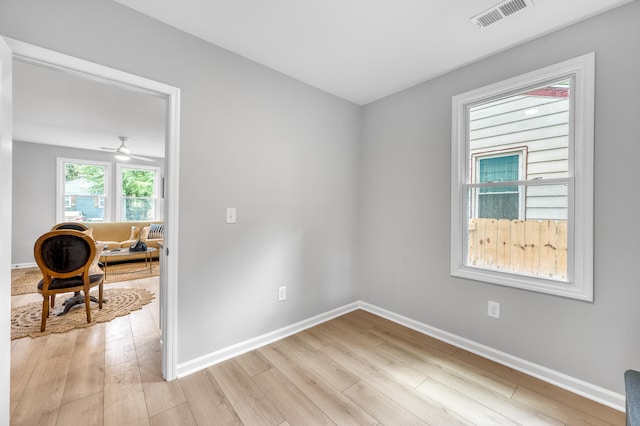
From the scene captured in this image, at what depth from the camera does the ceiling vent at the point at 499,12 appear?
161 cm

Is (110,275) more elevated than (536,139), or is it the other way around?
(536,139)

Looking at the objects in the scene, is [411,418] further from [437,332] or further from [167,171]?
[167,171]

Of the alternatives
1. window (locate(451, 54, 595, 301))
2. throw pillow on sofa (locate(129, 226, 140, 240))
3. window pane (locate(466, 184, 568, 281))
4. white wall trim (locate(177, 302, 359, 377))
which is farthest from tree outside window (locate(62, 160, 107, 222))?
window pane (locate(466, 184, 568, 281))

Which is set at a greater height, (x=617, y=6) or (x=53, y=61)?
(x=617, y=6)

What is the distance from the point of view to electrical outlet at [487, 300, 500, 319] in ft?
6.98

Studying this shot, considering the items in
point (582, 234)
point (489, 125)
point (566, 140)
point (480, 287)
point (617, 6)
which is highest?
point (617, 6)

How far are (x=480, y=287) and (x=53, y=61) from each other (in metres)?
3.26

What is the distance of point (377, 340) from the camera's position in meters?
2.45

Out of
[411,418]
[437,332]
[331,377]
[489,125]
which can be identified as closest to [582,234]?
[489,125]

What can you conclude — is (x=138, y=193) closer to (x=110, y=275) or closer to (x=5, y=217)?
(x=110, y=275)

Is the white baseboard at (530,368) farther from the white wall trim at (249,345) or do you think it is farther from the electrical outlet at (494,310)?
the white wall trim at (249,345)

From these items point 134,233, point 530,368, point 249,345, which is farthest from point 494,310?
point 134,233

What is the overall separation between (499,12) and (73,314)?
4742 mm

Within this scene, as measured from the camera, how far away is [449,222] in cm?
241
